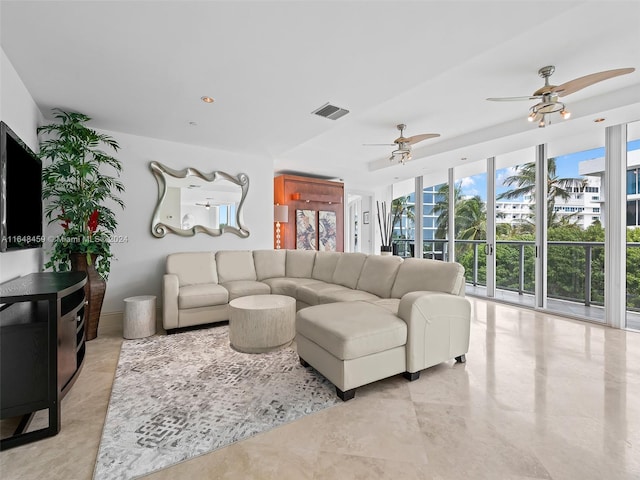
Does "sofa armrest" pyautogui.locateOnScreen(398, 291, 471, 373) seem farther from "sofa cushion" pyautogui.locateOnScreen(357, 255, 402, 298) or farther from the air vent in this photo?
the air vent

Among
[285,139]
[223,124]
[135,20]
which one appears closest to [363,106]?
[285,139]

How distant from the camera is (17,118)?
2426 mm

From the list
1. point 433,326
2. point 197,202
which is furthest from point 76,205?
point 433,326

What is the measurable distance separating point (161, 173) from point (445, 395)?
4205 millimetres

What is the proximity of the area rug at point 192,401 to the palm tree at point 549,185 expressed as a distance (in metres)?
4.35

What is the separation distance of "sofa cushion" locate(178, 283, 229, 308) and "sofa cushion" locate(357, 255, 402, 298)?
5.69ft

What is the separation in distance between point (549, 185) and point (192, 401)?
5.39m

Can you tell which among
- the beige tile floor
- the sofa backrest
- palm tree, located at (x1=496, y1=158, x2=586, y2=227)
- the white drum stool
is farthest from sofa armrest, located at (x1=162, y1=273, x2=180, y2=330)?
palm tree, located at (x1=496, y1=158, x2=586, y2=227)

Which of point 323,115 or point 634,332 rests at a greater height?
point 323,115

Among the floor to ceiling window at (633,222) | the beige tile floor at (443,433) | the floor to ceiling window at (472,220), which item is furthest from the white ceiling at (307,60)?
the beige tile floor at (443,433)

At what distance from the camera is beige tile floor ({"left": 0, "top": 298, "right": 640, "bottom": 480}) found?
144cm

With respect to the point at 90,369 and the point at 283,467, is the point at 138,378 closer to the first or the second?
the point at 90,369

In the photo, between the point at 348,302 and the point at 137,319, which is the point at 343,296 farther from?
the point at 137,319

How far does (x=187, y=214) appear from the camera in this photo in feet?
14.3
